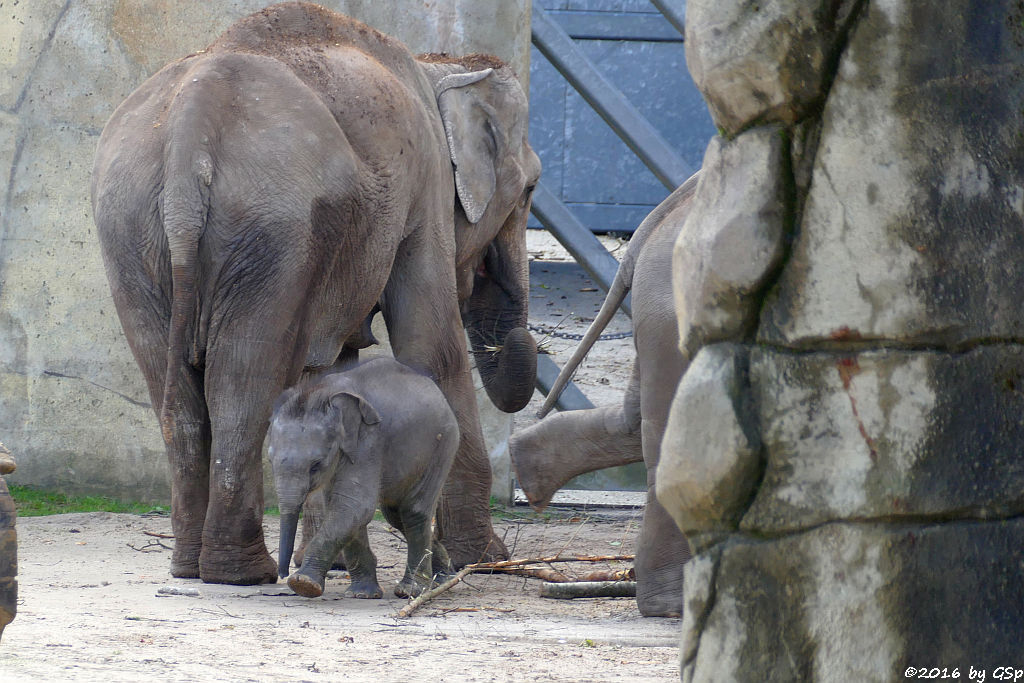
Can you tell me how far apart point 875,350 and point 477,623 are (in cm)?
233

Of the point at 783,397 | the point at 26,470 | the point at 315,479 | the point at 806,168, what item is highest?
the point at 806,168

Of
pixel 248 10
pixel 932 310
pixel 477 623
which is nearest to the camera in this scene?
pixel 932 310

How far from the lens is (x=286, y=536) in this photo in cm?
433

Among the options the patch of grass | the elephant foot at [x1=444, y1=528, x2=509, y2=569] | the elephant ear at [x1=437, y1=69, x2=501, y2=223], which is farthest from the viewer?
the patch of grass

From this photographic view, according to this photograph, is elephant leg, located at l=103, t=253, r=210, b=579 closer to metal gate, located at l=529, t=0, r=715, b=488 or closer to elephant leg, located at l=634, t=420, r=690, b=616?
elephant leg, located at l=634, t=420, r=690, b=616

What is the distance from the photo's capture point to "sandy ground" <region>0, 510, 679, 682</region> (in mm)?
3283

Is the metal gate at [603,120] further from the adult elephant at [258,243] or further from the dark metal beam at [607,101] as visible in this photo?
the adult elephant at [258,243]

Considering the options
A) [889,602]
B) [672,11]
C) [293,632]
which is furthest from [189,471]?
[672,11]

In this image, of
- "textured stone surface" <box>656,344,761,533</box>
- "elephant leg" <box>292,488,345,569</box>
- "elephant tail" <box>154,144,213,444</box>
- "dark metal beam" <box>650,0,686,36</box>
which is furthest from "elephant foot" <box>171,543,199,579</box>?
"dark metal beam" <box>650,0,686,36</box>

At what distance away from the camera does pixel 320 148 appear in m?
4.71

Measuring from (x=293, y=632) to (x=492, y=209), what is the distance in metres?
2.72

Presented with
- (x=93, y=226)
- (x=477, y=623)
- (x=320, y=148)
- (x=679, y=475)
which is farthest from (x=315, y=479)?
(x=93, y=226)

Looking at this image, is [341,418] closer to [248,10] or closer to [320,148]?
[320,148]

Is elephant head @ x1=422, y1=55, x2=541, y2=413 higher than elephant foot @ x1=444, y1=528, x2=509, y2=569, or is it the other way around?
elephant head @ x1=422, y1=55, x2=541, y2=413
